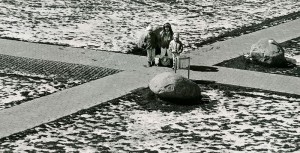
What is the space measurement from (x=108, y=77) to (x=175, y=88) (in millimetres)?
2988

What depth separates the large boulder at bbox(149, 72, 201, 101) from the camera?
18.2m

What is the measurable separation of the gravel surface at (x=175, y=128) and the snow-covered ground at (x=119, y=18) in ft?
19.8

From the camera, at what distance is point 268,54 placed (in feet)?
72.8

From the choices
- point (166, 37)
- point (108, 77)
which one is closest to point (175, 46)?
point (166, 37)

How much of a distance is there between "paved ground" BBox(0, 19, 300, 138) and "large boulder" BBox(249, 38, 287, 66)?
986 mm

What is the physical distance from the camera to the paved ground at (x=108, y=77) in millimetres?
17328

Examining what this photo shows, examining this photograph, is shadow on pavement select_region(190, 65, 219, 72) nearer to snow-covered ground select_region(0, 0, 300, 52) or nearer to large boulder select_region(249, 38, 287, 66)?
large boulder select_region(249, 38, 287, 66)

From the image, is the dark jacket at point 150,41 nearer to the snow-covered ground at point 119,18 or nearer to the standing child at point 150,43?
the standing child at point 150,43

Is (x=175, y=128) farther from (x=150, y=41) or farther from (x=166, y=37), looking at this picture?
(x=166, y=37)

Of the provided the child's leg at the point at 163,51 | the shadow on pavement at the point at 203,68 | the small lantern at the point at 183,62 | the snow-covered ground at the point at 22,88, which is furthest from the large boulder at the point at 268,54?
the snow-covered ground at the point at 22,88

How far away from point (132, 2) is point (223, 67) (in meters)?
11.1

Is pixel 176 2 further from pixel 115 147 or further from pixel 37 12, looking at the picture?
pixel 115 147

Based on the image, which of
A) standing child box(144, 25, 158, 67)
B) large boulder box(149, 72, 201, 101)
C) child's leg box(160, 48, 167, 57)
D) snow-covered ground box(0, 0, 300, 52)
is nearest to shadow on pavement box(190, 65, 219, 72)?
child's leg box(160, 48, 167, 57)

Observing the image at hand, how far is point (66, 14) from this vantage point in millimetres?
29250
